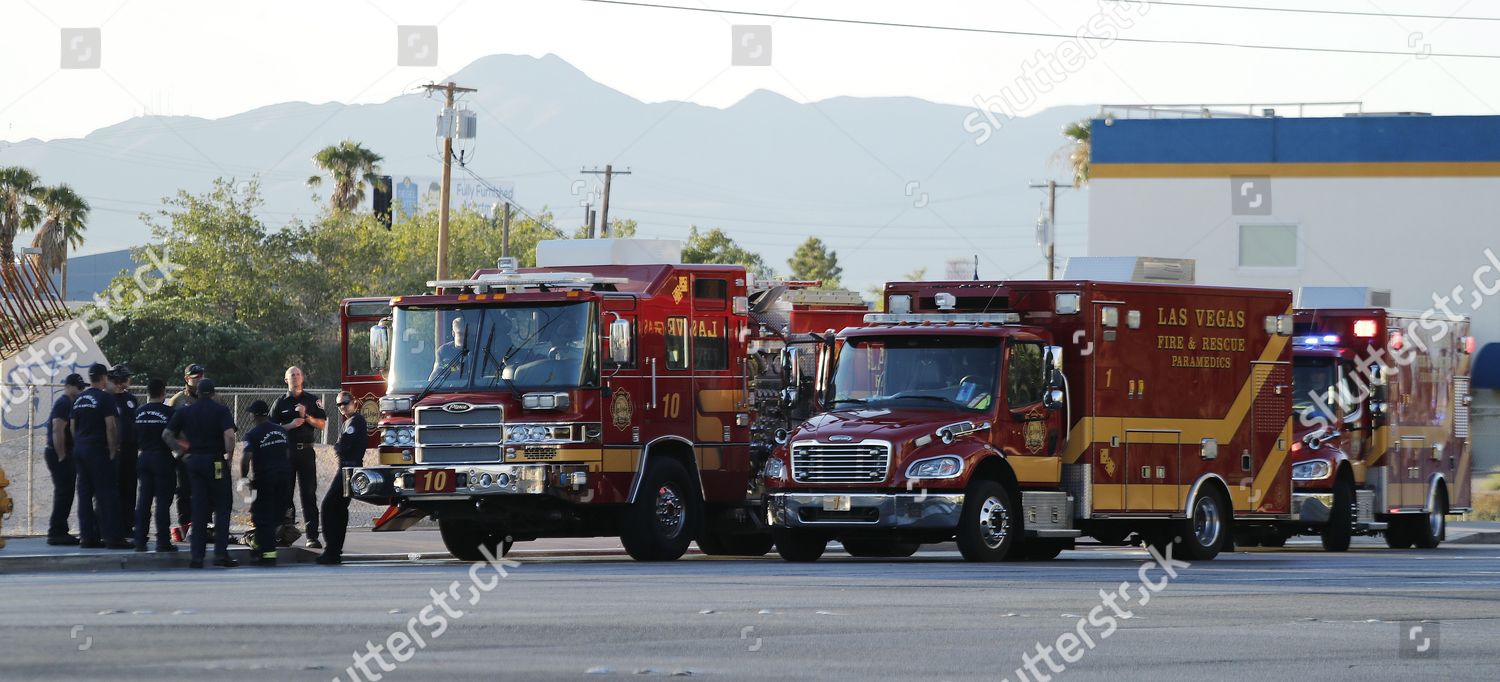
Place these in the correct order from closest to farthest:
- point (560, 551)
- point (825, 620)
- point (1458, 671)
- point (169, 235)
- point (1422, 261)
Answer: point (1458, 671), point (825, 620), point (560, 551), point (1422, 261), point (169, 235)

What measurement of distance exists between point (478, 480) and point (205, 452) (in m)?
2.54

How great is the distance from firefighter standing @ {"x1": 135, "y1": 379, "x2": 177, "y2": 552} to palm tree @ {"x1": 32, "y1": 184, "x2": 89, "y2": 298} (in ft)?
165

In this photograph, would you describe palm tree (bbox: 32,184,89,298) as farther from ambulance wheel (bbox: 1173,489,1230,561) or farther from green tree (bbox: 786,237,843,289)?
green tree (bbox: 786,237,843,289)

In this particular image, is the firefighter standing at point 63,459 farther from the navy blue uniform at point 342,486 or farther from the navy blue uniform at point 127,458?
the navy blue uniform at point 342,486

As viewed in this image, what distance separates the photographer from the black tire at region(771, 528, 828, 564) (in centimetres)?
1970

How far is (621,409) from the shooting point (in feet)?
64.0

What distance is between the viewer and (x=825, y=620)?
41.4 feet

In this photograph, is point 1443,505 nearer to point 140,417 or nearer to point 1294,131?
point 140,417

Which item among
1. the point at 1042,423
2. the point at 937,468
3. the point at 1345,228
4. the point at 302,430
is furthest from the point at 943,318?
the point at 1345,228

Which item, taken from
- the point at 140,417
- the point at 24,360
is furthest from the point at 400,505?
the point at 24,360

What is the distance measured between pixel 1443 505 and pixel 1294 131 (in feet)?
88.7

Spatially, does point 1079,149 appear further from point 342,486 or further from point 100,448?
point 100,448

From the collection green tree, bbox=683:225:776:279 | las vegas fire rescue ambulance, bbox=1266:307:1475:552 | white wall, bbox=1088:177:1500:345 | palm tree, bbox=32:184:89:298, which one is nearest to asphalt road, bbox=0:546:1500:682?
las vegas fire rescue ambulance, bbox=1266:307:1475:552

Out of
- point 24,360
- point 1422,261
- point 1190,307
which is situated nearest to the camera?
point 1190,307
